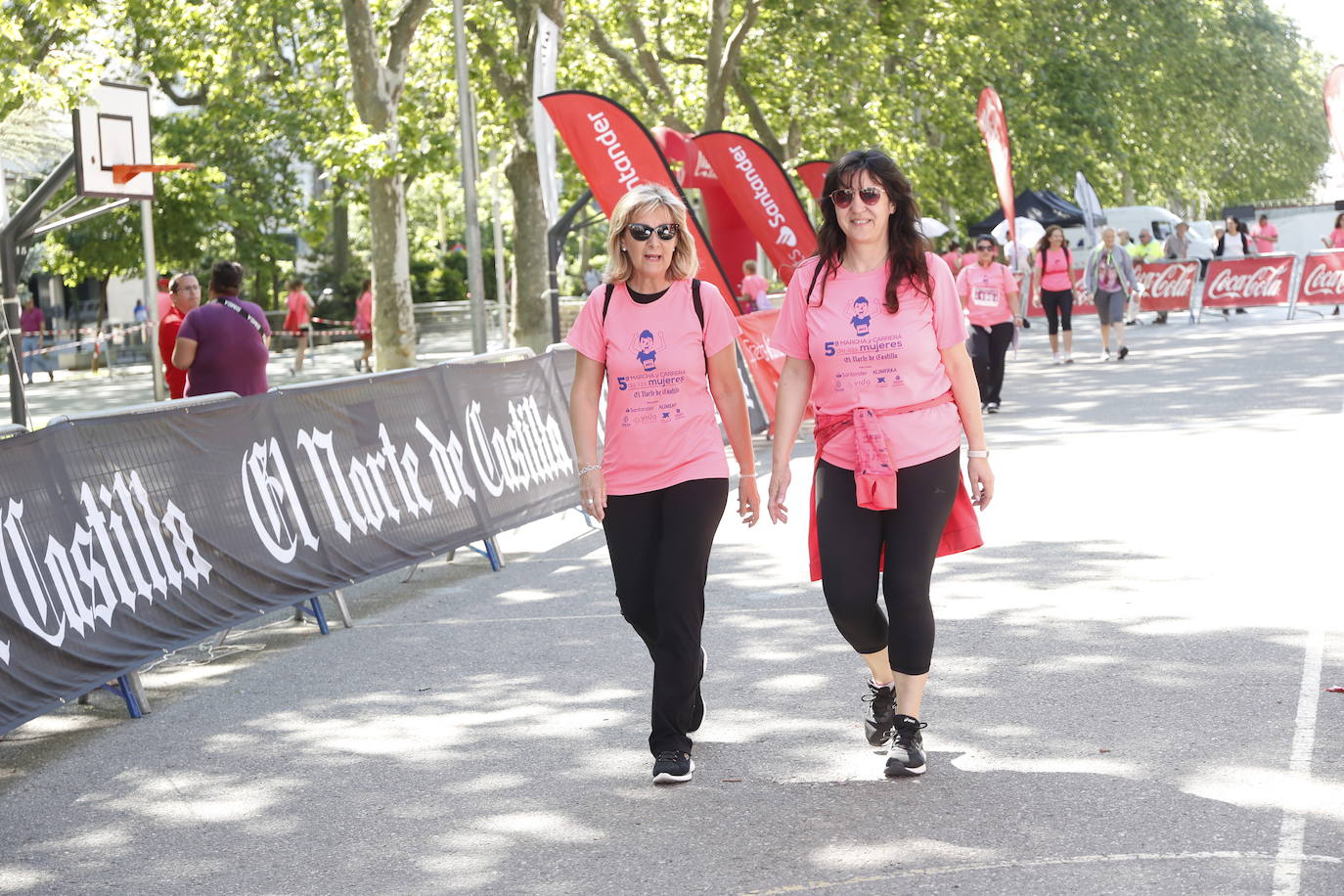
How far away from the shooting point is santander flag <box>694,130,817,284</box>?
22.6m

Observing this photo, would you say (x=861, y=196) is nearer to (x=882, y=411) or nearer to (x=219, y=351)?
(x=882, y=411)

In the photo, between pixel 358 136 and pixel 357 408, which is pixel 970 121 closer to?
pixel 358 136

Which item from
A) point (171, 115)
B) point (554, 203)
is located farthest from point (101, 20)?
point (554, 203)

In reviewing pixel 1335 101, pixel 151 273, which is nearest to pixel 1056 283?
pixel 1335 101

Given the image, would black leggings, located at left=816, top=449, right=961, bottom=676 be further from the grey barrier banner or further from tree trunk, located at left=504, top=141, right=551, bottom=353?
tree trunk, located at left=504, top=141, right=551, bottom=353

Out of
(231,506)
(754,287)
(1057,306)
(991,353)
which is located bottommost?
(231,506)

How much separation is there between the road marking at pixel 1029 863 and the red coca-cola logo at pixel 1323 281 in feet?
89.9

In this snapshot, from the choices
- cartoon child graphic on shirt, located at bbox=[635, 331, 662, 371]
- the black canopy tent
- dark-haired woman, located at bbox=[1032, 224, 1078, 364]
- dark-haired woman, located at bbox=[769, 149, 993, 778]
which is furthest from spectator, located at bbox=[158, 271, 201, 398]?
the black canopy tent

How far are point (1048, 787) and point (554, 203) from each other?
13258mm

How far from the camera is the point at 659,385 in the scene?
5562 mm

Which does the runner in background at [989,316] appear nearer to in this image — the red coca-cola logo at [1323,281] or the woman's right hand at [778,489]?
the woman's right hand at [778,489]

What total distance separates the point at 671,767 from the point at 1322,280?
27307 millimetres

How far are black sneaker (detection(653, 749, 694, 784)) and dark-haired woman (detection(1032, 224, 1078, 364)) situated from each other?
15439mm

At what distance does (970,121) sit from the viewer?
1692 inches
